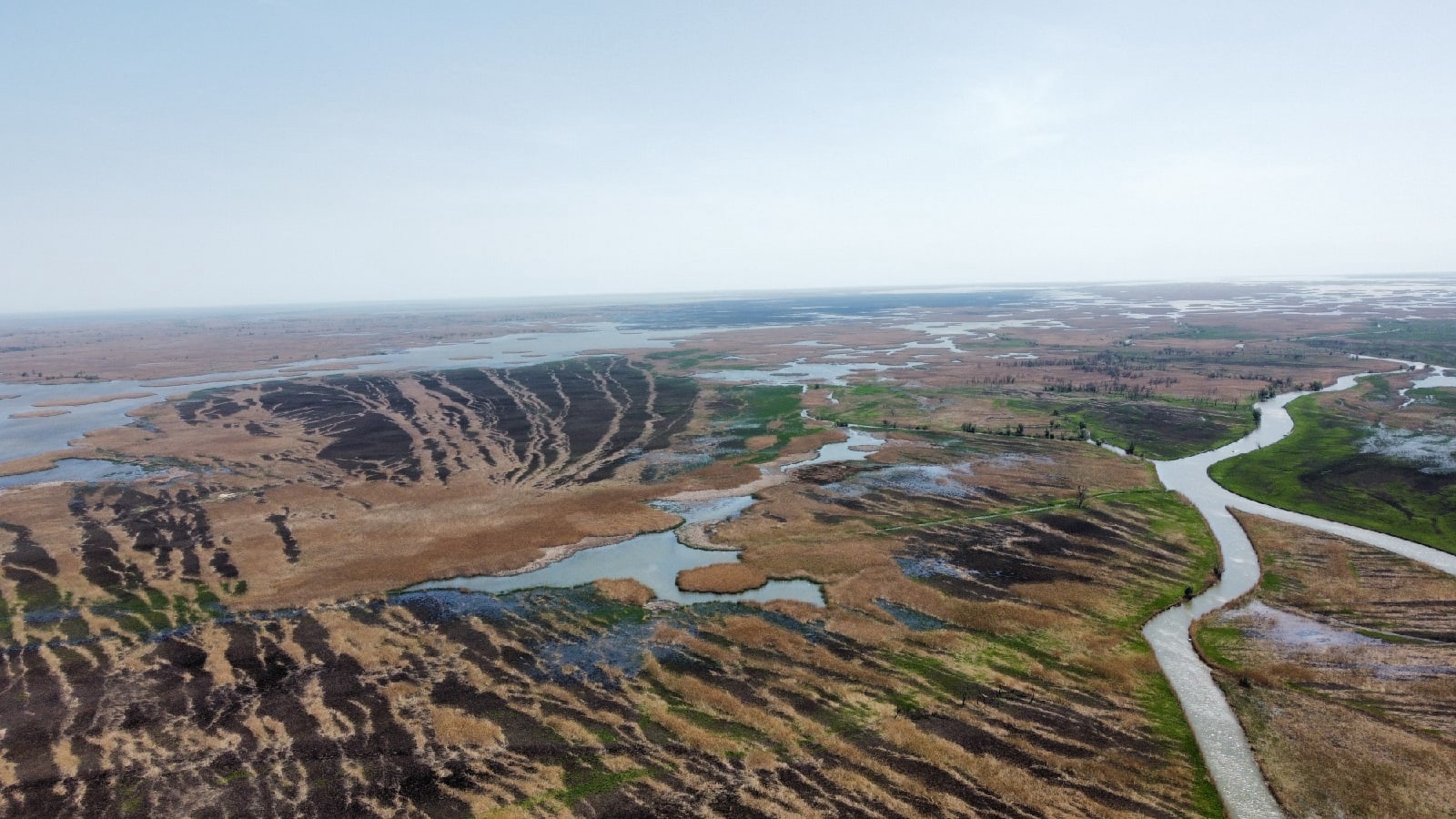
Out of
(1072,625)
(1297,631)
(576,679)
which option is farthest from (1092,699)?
(576,679)

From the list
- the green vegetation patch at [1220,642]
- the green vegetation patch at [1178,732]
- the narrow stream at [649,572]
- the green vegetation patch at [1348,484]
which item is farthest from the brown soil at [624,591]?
the green vegetation patch at [1348,484]

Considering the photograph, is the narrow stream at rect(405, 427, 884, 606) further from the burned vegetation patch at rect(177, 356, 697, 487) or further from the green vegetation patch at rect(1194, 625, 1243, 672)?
the green vegetation patch at rect(1194, 625, 1243, 672)

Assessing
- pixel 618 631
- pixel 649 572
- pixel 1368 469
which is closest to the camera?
pixel 618 631

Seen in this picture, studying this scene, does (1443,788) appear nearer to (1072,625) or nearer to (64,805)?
(1072,625)

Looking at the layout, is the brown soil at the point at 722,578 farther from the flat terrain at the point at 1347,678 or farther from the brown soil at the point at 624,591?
the flat terrain at the point at 1347,678

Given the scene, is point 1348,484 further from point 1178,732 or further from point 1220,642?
point 1178,732

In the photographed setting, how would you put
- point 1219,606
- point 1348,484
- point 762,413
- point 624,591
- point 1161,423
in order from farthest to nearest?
point 762,413
point 1161,423
point 1348,484
point 624,591
point 1219,606

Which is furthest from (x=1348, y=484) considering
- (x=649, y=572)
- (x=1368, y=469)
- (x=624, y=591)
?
(x=624, y=591)
